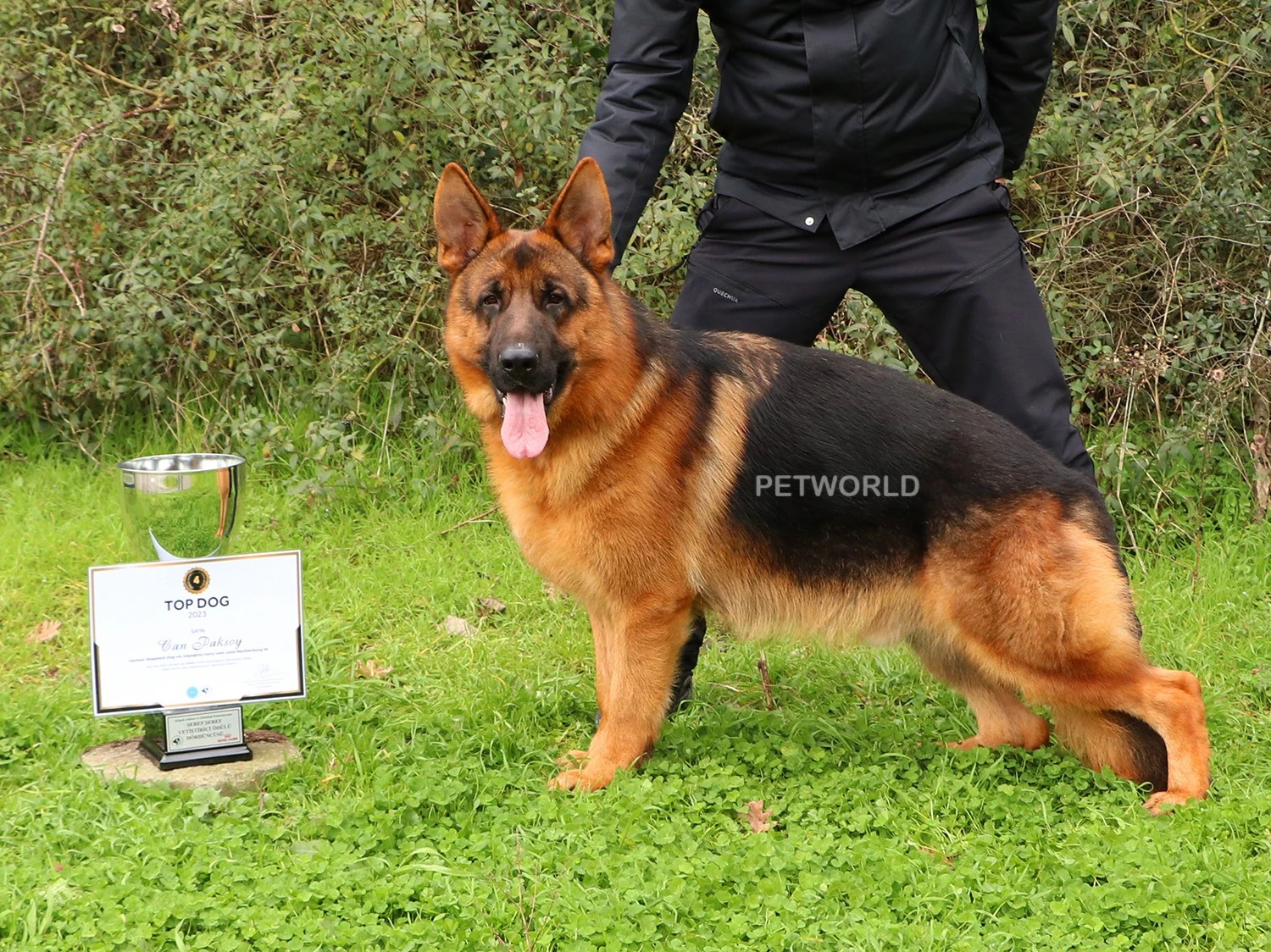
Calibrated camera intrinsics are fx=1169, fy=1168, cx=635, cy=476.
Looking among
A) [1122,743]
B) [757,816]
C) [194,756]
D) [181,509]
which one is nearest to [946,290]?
[1122,743]

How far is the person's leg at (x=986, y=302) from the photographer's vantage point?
12.4 feet

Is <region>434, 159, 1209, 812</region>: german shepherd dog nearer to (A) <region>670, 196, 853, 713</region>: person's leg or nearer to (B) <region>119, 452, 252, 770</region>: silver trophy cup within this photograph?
(A) <region>670, 196, 853, 713</region>: person's leg

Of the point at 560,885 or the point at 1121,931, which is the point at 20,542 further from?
the point at 1121,931

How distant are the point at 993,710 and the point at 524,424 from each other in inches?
73.2

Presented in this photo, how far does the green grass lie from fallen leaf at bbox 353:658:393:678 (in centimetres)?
3

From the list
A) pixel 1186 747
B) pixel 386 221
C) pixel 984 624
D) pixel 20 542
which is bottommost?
pixel 20 542

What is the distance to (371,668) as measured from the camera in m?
4.50

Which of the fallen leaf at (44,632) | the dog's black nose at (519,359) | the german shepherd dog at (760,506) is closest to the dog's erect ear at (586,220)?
the german shepherd dog at (760,506)

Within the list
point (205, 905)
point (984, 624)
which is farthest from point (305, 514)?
point (984, 624)

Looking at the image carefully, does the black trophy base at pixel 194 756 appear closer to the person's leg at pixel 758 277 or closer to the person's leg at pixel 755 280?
the person's leg at pixel 755 280

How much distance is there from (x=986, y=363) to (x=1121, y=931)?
5.80 ft

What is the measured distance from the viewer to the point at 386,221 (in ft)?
21.3

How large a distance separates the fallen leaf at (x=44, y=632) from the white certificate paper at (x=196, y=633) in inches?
57.6

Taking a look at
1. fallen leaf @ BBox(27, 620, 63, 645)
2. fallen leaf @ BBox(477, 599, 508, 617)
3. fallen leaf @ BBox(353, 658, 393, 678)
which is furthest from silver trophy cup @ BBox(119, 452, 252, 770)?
fallen leaf @ BBox(477, 599, 508, 617)
